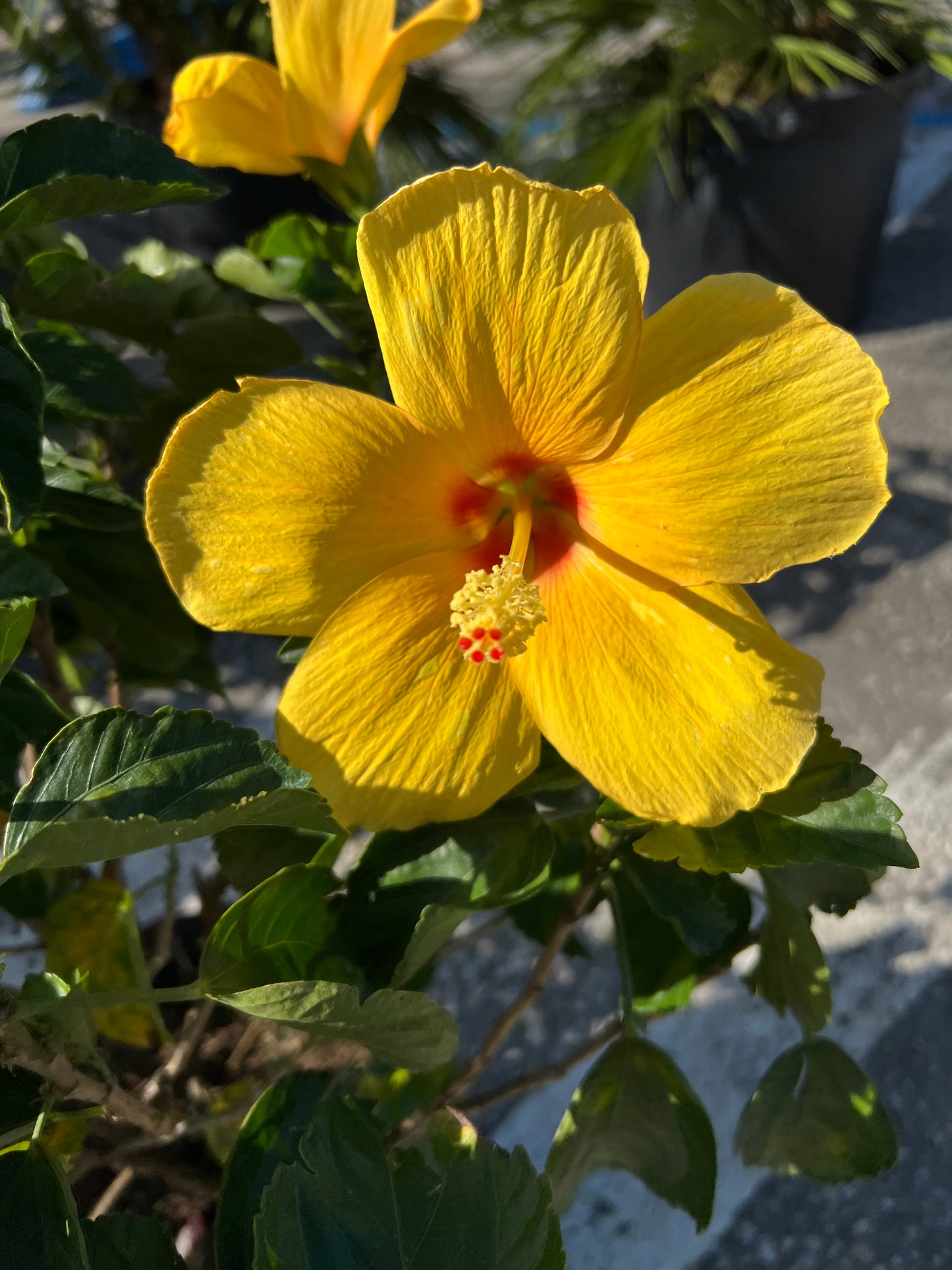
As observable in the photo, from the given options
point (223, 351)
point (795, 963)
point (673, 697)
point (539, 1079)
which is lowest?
point (539, 1079)

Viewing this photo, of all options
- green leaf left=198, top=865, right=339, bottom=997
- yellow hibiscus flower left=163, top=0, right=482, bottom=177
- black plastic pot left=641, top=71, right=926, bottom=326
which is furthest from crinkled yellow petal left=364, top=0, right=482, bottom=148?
black plastic pot left=641, top=71, right=926, bottom=326

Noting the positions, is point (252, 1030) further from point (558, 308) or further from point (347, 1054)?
point (558, 308)

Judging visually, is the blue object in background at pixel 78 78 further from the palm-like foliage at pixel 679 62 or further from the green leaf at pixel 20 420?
the green leaf at pixel 20 420

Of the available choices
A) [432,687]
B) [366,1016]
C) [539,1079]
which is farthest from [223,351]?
[539,1079]

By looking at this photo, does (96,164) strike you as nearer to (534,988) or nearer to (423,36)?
(423,36)

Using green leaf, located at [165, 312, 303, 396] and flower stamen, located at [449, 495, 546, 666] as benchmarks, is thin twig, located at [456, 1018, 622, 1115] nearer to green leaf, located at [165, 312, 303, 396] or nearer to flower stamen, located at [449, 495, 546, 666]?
flower stamen, located at [449, 495, 546, 666]

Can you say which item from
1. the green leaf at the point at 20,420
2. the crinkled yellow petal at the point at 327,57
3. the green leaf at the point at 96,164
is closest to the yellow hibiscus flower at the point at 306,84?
the crinkled yellow petal at the point at 327,57

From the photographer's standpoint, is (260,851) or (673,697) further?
(260,851)
